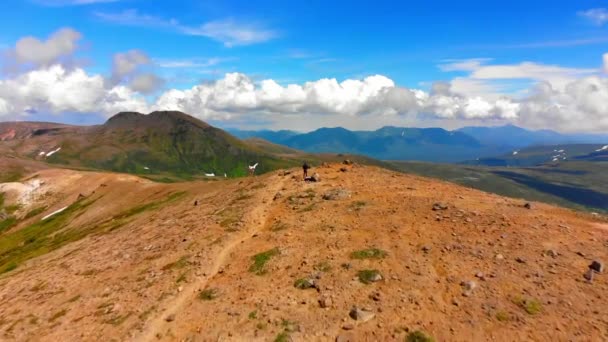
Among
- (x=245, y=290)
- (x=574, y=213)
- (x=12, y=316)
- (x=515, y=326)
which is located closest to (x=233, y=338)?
(x=245, y=290)

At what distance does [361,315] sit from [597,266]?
17223 millimetres

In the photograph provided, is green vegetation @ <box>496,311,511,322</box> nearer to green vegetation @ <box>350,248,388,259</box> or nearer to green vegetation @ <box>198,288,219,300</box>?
green vegetation @ <box>350,248,388,259</box>

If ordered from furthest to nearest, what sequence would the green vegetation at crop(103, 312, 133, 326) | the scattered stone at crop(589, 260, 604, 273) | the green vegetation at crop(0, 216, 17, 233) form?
the green vegetation at crop(0, 216, 17, 233) < the green vegetation at crop(103, 312, 133, 326) < the scattered stone at crop(589, 260, 604, 273)

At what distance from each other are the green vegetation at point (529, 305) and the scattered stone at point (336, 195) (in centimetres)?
2451

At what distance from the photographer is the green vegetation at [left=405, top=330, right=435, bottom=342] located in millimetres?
23375

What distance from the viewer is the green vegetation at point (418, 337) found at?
23375mm

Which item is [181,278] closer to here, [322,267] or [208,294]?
[208,294]

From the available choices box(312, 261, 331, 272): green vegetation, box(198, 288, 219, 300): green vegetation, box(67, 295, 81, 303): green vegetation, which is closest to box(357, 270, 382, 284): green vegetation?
box(312, 261, 331, 272): green vegetation

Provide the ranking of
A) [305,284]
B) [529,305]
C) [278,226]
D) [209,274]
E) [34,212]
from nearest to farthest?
[529,305], [305,284], [209,274], [278,226], [34,212]

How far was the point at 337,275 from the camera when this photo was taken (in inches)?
1233

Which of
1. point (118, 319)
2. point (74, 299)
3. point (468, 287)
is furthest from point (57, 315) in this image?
point (468, 287)

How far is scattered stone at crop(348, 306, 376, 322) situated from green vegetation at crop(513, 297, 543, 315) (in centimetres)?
942

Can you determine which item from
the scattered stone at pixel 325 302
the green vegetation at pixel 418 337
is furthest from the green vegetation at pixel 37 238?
the green vegetation at pixel 418 337

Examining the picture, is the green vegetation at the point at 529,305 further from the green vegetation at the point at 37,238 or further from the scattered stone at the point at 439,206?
the green vegetation at the point at 37,238
